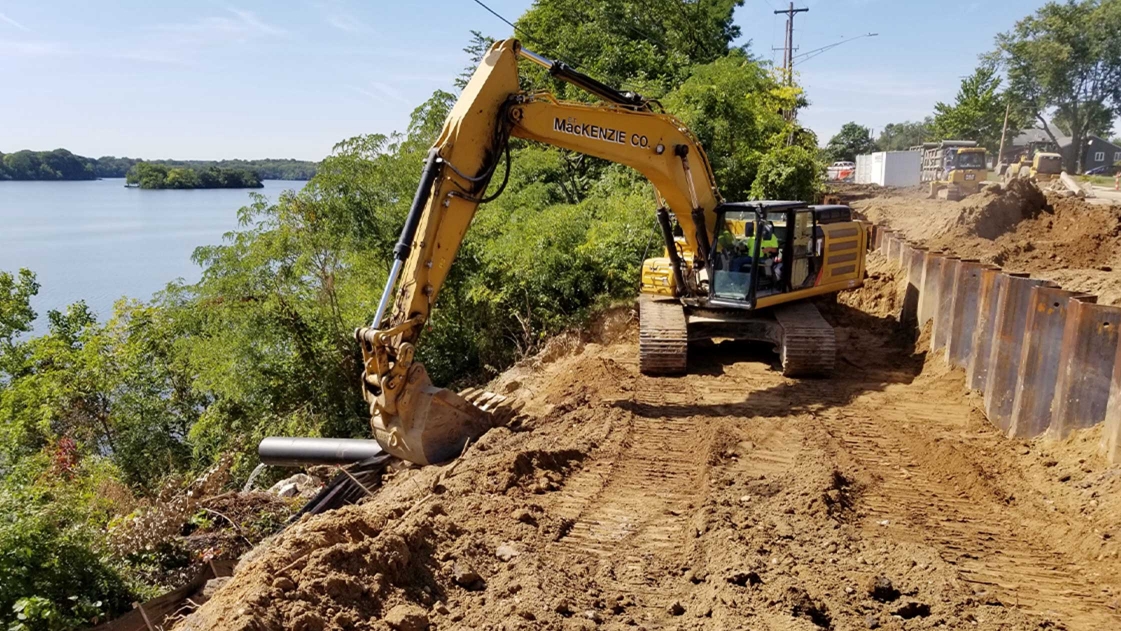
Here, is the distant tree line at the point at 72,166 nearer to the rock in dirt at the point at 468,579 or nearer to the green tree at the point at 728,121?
the green tree at the point at 728,121

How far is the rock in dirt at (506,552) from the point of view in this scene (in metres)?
5.84

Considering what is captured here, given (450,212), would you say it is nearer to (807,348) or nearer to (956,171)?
(807,348)

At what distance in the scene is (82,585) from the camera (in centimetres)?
761

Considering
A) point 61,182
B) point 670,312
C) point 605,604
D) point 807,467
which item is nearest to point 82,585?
point 605,604

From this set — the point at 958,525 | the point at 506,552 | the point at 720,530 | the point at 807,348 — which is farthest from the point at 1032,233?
the point at 506,552

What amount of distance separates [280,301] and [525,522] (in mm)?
10005

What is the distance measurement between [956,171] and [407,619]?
119 ft

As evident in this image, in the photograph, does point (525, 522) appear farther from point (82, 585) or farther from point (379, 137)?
point (379, 137)

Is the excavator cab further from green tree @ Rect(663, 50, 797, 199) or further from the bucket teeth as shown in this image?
green tree @ Rect(663, 50, 797, 199)

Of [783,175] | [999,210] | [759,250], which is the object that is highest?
[783,175]

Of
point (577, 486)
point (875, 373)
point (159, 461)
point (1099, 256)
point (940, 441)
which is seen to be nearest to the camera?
point (577, 486)

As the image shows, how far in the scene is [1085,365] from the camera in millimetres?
7359

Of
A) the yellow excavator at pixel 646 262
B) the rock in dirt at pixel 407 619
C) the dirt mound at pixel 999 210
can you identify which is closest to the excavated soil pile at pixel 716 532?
the rock in dirt at pixel 407 619

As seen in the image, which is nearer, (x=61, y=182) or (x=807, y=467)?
(x=807, y=467)
